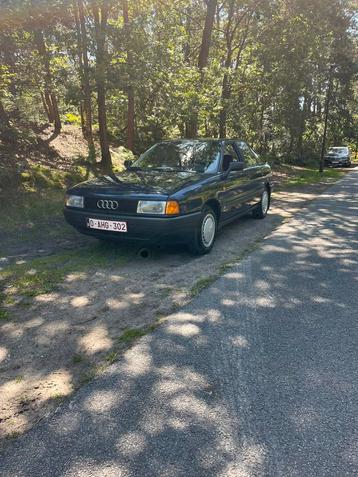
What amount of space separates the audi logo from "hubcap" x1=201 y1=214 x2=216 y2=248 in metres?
1.23

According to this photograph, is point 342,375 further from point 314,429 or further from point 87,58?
point 87,58

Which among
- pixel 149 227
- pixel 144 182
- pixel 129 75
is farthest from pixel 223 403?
pixel 129 75

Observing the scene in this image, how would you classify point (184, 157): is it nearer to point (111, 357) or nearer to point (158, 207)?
point (158, 207)

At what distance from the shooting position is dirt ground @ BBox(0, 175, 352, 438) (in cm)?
247

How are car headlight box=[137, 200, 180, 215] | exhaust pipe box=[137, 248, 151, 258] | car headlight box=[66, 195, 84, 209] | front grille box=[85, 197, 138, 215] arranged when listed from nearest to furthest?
1. car headlight box=[137, 200, 180, 215]
2. front grille box=[85, 197, 138, 215]
3. car headlight box=[66, 195, 84, 209]
4. exhaust pipe box=[137, 248, 151, 258]

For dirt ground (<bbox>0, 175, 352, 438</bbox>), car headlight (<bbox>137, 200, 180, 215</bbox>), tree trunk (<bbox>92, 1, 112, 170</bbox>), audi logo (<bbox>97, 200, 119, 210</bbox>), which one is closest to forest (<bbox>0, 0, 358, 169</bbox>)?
tree trunk (<bbox>92, 1, 112, 170</bbox>)

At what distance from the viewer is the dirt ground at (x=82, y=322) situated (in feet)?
8.10

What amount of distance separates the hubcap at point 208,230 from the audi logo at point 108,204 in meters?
1.23

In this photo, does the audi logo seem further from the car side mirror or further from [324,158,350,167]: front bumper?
[324,158,350,167]: front bumper

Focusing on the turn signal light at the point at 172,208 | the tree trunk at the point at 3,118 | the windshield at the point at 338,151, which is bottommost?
the windshield at the point at 338,151

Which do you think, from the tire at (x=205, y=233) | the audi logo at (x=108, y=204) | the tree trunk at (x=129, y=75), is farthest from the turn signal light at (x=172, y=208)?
the tree trunk at (x=129, y=75)

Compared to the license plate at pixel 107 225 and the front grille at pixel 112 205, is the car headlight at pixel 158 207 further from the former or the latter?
the license plate at pixel 107 225

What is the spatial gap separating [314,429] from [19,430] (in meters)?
1.65

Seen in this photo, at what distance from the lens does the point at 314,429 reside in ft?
7.09
